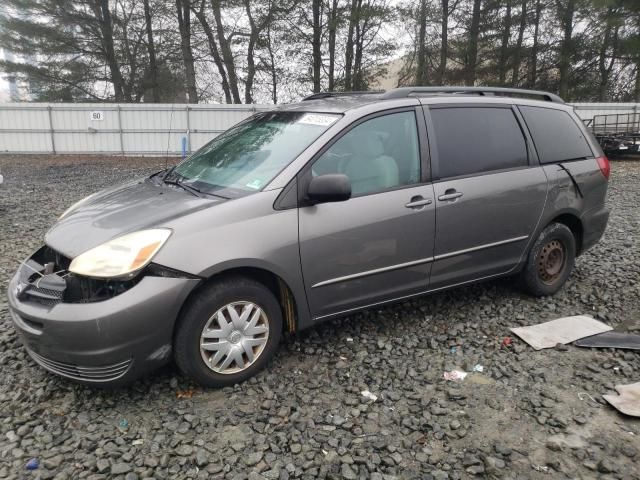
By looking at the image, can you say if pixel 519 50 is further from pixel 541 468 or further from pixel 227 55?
pixel 541 468

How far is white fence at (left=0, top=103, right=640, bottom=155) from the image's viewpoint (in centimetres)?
1747

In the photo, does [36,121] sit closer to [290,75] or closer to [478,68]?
[290,75]

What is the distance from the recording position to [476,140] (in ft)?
13.2

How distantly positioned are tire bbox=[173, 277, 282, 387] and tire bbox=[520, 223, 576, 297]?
96.8 inches

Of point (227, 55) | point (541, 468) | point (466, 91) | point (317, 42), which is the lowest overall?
point (541, 468)

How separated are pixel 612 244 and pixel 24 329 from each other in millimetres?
6310

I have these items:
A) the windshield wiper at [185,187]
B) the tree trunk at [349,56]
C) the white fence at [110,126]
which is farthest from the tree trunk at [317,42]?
the windshield wiper at [185,187]

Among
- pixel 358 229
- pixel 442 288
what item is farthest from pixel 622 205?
pixel 358 229

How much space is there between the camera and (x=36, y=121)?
1750 cm

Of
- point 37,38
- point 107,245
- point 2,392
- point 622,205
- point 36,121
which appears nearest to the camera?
point 107,245

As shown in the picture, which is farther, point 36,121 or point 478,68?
point 478,68

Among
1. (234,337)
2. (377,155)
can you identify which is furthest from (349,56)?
(234,337)

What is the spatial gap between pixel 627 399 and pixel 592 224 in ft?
7.09

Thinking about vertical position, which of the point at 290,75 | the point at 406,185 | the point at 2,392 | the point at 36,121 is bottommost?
the point at 2,392
